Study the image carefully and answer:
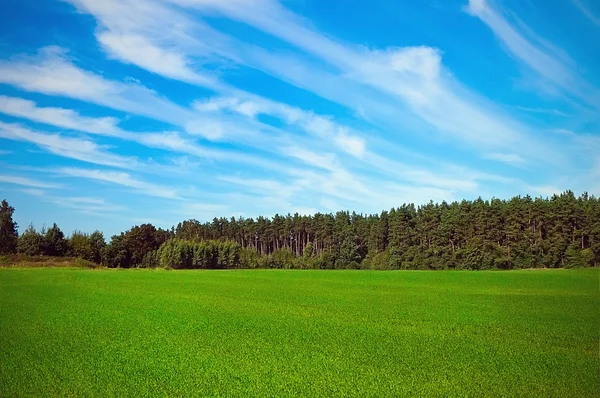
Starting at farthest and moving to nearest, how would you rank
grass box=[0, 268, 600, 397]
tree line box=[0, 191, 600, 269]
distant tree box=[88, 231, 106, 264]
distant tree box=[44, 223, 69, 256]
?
distant tree box=[88, 231, 106, 264] < distant tree box=[44, 223, 69, 256] < tree line box=[0, 191, 600, 269] < grass box=[0, 268, 600, 397]

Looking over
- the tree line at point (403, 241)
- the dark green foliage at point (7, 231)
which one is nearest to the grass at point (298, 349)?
the tree line at point (403, 241)

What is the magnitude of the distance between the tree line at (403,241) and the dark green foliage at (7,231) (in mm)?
185

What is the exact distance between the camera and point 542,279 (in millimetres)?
53969

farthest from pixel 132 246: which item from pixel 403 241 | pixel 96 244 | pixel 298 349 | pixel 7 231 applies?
pixel 298 349

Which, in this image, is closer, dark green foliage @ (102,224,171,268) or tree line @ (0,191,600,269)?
tree line @ (0,191,600,269)

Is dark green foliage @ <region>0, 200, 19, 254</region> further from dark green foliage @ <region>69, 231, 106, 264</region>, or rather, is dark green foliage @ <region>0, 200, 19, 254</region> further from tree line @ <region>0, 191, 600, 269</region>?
dark green foliage @ <region>69, 231, 106, 264</region>

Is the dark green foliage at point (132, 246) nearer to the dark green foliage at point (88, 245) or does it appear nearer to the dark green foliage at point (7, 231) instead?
the dark green foliage at point (88, 245)

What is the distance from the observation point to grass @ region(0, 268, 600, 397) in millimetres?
12172

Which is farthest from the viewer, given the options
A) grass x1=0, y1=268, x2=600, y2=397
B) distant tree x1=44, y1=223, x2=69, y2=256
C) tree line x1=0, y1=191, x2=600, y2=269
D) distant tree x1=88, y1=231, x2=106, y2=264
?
distant tree x1=88, y1=231, x2=106, y2=264

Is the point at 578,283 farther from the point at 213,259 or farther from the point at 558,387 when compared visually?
the point at 213,259

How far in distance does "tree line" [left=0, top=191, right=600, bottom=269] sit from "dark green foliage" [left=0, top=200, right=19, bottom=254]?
185mm

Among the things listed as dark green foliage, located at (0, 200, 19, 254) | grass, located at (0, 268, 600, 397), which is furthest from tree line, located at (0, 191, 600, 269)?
grass, located at (0, 268, 600, 397)

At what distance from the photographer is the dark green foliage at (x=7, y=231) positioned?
82625 millimetres

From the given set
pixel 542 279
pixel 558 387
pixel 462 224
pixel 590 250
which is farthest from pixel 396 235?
pixel 558 387
